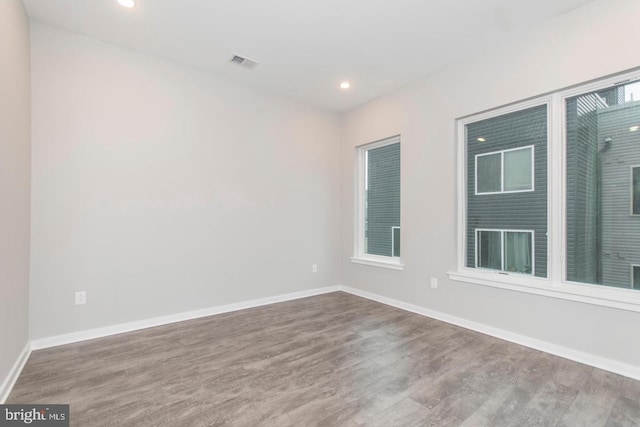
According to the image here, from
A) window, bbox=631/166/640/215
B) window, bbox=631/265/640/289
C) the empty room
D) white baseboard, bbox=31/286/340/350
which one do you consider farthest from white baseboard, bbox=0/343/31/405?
window, bbox=631/166/640/215

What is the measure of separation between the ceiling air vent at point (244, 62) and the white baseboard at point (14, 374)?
3.17m

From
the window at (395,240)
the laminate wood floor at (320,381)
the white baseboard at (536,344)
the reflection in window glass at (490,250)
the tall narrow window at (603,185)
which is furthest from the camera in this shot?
the window at (395,240)

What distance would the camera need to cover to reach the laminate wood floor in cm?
173

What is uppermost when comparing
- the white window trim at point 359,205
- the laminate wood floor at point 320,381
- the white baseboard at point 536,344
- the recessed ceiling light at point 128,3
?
the recessed ceiling light at point 128,3

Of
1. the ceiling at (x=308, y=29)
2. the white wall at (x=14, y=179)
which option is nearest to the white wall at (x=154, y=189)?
the white wall at (x=14, y=179)

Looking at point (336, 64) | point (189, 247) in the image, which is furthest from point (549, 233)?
point (189, 247)

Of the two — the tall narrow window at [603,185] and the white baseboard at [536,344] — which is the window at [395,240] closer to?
the white baseboard at [536,344]

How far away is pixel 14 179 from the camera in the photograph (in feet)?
7.00

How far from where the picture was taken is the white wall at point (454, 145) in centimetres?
229

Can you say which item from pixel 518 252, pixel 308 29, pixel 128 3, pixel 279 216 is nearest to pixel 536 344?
pixel 518 252

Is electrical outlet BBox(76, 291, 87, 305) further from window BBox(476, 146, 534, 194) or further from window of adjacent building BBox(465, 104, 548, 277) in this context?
window BBox(476, 146, 534, 194)

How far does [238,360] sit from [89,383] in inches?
38.8

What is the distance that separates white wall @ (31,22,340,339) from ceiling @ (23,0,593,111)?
12.7 inches

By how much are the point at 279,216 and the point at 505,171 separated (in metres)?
2.71
